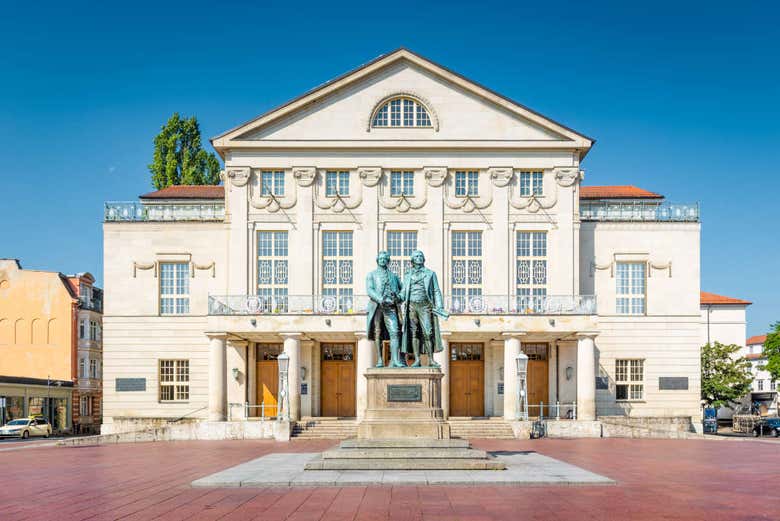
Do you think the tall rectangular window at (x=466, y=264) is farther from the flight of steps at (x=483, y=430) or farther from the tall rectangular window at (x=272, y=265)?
the tall rectangular window at (x=272, y=265)

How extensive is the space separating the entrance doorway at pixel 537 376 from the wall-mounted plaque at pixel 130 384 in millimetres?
18785

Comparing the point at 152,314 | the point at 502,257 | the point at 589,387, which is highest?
the point at 502,257

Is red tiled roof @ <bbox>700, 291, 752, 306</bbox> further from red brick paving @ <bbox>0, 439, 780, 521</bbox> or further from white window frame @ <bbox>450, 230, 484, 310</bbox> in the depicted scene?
red brick paving @ <bbox>0, 439, 780, 521</bbox>

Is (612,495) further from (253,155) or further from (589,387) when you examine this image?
(253,155)

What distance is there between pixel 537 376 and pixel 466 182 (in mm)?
10107

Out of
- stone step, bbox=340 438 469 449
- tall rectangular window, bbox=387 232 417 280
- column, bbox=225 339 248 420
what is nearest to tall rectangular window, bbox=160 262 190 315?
column, bbox=225 339 248 420

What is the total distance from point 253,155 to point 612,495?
3146 cm

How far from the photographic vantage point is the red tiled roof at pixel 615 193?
1890 inches

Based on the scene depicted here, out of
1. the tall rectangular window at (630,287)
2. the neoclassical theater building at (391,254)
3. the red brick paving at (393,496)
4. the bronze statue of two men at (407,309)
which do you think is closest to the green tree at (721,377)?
the neoclassical theater building at (391,254)

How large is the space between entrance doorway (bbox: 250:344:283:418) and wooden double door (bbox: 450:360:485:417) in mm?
8533

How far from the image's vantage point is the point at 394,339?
21.7 metres

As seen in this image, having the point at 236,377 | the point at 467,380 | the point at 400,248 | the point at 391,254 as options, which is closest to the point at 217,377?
the point at 236,377

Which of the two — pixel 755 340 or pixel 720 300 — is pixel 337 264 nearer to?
pixel 720 300

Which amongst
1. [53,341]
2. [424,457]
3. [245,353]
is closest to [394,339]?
[424,457]
